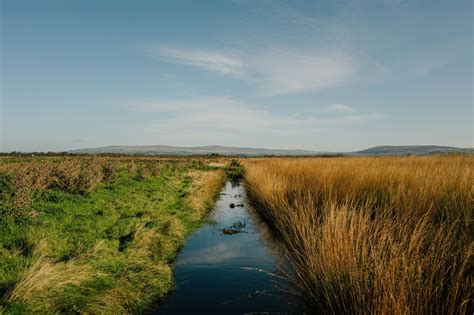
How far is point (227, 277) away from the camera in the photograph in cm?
666

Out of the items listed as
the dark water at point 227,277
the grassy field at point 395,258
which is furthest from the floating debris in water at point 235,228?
the grassy field at point 395,258

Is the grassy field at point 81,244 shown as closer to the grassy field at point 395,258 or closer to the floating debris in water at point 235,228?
the floating debris in water at point 235,228

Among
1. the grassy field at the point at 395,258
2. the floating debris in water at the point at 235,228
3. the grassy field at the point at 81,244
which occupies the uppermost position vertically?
the grassy field at the point at 395,258

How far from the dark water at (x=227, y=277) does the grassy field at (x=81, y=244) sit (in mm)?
381

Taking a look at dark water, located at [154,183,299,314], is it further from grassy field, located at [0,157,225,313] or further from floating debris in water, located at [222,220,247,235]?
grassy field, located at [0,157,225,313]

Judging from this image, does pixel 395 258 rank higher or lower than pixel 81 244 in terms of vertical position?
higher

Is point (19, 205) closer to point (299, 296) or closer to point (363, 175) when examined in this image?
point (299, 296)

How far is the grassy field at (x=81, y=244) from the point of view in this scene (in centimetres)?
460

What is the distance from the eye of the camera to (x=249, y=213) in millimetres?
13695

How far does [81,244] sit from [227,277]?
10.0 ft

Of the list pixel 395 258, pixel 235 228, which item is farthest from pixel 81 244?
pixel 395 258

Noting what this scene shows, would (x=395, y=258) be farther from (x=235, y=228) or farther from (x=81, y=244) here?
(x=235, y=228)

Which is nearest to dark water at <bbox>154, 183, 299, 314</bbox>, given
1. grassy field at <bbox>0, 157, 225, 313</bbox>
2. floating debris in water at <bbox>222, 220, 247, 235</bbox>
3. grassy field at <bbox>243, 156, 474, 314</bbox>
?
floating debris in water at <bbox>222, 220, 247, 235</bbox>

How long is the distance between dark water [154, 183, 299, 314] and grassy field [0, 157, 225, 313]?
381 millimetres
